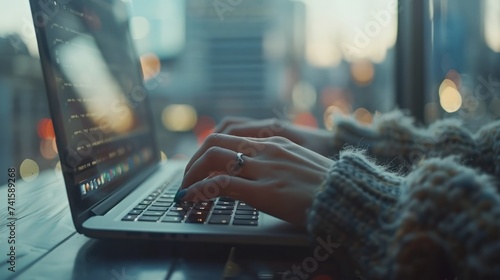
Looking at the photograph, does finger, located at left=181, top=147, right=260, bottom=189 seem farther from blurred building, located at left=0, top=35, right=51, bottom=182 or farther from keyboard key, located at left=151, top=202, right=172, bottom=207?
blurred building, located at left=0, top=35, right=51, bottom=182

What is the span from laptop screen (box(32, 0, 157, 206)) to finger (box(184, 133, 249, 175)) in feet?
0.54

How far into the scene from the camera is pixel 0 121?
1.11 meters

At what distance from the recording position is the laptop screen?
0.60 metres

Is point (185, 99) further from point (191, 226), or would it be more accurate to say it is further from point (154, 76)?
point (191, 226)

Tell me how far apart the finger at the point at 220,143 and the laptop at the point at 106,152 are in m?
0.08

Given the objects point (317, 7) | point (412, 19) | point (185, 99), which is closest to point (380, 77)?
point (412, 19)

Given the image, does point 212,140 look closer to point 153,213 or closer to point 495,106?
point 153,213

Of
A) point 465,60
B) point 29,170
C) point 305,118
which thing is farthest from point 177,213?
point 465,60

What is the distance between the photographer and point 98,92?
77cm

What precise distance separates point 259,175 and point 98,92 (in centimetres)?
36

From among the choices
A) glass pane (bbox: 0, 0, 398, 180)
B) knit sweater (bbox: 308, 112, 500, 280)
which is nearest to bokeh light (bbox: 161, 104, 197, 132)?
glass pane (bbox: 0, 0, 398, 180)

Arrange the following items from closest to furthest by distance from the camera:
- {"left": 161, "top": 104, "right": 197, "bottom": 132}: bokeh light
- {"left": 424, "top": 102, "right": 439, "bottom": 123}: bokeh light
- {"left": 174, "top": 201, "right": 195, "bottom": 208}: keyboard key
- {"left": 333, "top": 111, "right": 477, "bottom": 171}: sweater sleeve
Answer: {"left": 174, "top": 201, "right": 195, "bottom": 208}: keyboard key → {"left": 333, "top": 111, "right": 477, "bottom": 171}: sweater sleeve → {"left": 424, "top": 102, "right": 439, "bottom": 123}: bokeh light → {"left": 161, "top": 104, "right": 197, "bottom": 132}: bokeh light

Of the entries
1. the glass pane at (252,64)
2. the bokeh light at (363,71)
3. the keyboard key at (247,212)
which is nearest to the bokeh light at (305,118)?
the glass pane at (252,64)

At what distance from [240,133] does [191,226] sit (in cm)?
45
